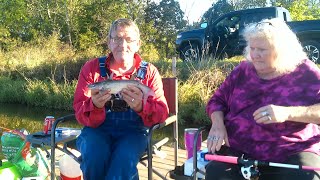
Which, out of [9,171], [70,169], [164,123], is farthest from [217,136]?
[9,171]

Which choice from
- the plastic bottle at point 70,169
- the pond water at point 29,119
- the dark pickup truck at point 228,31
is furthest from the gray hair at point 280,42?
the dark pickup truck at point 228,31

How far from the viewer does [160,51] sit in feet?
63.5

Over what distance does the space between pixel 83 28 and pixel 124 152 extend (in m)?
16.8

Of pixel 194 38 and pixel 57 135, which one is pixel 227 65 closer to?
pixel 194 38

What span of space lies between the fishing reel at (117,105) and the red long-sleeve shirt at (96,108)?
85 millimetres

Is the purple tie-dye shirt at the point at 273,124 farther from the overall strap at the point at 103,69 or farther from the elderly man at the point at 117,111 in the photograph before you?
the overall strap at the point at 103,69

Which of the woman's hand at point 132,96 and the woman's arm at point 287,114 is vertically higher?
the woman's hand at point 132,96

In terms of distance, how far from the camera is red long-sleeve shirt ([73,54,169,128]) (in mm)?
2852

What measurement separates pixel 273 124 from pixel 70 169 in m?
1.85

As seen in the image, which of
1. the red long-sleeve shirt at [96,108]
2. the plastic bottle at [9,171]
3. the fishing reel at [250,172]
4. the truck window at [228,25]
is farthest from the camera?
the truck window at [228,25]

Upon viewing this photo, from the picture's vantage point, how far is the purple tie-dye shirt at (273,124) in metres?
2.44

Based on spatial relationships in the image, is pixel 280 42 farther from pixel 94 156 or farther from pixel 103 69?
pixel 94 156

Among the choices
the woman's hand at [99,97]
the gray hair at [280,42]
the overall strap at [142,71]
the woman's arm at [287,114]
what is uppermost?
the gray hair at [280,42]

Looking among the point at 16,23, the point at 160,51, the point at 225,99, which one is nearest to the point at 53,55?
the point at 160,51
